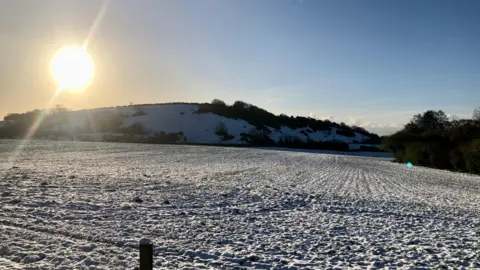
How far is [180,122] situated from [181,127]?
4723 mm

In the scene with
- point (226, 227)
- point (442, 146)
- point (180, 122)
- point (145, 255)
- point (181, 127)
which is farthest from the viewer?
point (180, 122)

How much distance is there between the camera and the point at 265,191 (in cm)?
1683

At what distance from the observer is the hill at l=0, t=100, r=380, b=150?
3703 inches

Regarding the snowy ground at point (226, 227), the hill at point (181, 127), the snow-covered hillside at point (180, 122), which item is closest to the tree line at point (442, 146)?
the snowy ground at point (226, 227)

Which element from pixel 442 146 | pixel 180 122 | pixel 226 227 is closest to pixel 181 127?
pixel 180 122

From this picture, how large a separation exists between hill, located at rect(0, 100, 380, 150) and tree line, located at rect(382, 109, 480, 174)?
42130mm

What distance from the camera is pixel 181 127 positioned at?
362ft

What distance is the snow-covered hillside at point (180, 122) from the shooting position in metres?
103

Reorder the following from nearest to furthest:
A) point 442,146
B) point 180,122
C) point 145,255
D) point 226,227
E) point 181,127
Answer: point 145,255, point 226,227, point 442,146, point 181,127, point 180,122

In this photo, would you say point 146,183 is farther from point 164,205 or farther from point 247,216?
point 247,216

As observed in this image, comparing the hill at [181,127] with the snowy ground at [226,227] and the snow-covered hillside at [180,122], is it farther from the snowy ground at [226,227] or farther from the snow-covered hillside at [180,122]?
the snowy ground at [226,227]

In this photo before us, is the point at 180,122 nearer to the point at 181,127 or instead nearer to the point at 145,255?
the point at 181,127

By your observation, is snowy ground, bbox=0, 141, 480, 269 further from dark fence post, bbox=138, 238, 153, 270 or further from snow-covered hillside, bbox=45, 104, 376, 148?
snow-covered hillside, bbox=45, 104, 376, 148

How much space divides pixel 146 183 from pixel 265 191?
6.22 m
